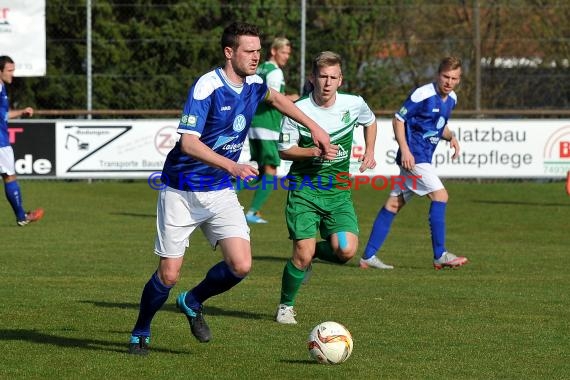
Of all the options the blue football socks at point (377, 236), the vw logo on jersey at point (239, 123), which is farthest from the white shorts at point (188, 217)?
the blue football socks at point (377, 236)

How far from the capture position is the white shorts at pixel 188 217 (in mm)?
6836

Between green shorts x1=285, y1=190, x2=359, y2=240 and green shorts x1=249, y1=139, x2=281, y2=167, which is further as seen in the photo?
green shorts x1=249, y1=139, x2=281, y2=167

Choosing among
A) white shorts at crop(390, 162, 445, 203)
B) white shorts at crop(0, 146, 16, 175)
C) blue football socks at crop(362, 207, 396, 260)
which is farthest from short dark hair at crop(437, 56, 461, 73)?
white shorts at crop(0, 146, 16, 175)

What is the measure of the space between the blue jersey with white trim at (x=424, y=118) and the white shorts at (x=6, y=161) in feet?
17.5

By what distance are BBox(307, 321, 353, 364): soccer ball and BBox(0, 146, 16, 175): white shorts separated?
8405mm

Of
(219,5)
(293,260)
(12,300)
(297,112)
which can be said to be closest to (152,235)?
(12,300)

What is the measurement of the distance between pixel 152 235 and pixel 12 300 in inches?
195

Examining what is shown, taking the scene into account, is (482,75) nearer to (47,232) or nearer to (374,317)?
(47,232)

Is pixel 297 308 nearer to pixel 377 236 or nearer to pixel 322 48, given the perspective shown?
pixel 377 236

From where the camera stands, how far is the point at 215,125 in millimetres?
6801

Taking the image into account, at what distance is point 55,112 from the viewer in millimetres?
20344

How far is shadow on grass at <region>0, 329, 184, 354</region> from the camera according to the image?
714 cm

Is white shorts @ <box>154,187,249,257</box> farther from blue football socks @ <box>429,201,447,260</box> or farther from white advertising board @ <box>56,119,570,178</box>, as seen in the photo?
white advertising board @ <box>56,119,570,178</box>

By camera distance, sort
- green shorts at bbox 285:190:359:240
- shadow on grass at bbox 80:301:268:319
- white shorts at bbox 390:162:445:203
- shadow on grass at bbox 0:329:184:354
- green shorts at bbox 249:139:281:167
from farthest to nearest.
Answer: green shorts at bbox 249:139:281:167 < white shorts at bbox 390:162:445:203 < shadow on grass at bbox 80:301:268:319 < green shorts at bbox 285:190:359:240 < shadow on grass at bbox 0:329:184:354
